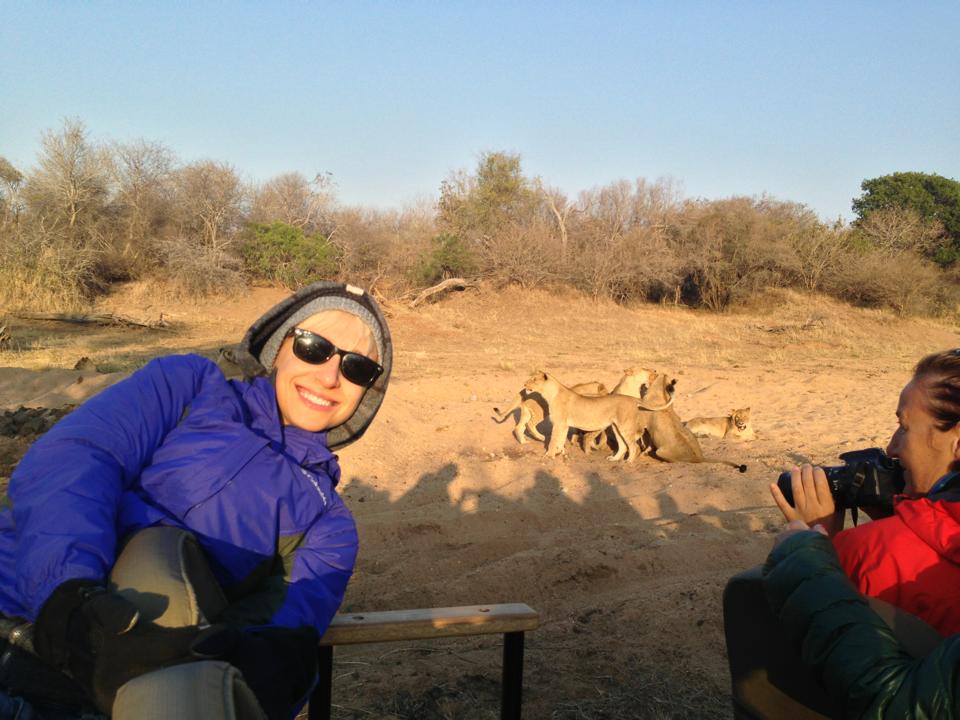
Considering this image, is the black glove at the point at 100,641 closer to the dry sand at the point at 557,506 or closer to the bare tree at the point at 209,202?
the dry sand at the point at 557,506

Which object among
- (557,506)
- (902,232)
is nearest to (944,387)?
(557,506)

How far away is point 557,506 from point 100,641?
6387 millimetres

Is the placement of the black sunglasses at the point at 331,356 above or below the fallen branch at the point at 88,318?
above

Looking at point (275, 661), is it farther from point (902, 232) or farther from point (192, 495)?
point (902, 232)

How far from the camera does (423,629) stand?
2914 mm

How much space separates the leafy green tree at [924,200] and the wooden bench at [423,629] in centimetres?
3793

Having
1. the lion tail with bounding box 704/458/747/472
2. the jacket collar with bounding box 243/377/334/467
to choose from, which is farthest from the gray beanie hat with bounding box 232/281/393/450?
the lion tail with bounding box 704/458/747/472

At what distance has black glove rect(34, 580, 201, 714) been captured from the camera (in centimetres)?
181

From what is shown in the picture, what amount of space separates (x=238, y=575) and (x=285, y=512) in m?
0.23

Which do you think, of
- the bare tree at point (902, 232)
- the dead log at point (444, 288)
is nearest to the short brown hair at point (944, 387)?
the dead log at point (444, 288)

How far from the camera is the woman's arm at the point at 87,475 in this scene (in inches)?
75.2

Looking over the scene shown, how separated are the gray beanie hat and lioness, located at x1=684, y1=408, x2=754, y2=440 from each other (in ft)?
29.3

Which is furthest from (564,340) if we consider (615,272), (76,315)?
(76,315)

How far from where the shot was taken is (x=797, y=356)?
19.1 meters
